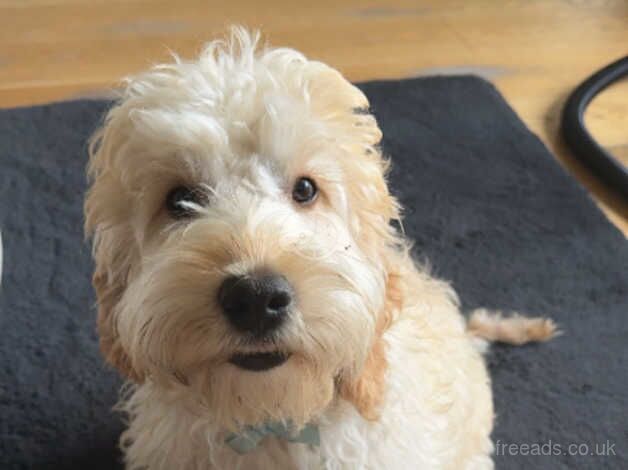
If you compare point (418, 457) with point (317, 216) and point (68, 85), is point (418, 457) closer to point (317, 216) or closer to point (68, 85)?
point (317, 216)

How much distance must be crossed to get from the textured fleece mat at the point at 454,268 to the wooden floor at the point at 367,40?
170 mm

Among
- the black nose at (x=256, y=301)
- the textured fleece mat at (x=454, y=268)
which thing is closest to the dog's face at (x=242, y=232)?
the black nose at (x=256, y=301)

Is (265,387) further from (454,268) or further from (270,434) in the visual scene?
(454,268)

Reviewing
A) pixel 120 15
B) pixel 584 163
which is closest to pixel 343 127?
pixel 584 163

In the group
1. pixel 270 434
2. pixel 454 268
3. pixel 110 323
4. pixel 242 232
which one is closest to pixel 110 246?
pixel 110 323

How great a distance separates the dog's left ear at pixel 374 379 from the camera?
122cm

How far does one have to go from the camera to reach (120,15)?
3.33m

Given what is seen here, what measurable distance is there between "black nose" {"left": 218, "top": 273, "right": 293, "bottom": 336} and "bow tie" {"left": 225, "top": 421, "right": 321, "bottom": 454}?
0.28 meters

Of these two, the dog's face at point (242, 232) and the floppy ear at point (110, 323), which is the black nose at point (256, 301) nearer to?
the dog's face at point (242, 232)

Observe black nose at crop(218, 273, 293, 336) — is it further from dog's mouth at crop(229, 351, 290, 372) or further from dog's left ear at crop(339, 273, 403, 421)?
dog's left ear at crop(339, 273, 403, 421)

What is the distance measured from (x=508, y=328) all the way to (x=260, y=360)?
1.04m

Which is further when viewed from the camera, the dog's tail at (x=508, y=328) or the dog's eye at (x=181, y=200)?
the dog's tail at (x=508, y=328)

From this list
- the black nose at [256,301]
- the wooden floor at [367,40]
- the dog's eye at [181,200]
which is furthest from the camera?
the wooden floor at [367,40]

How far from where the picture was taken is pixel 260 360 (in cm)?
109
